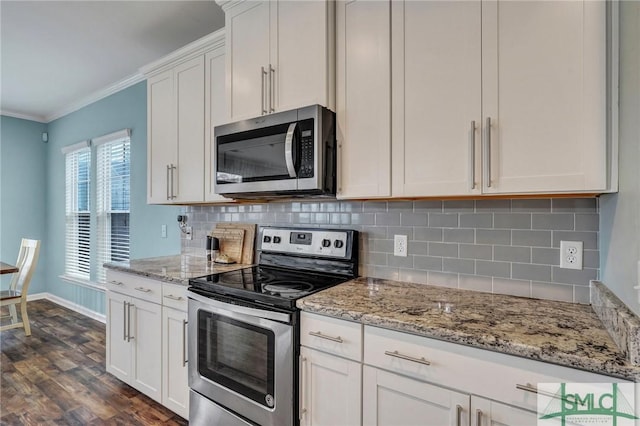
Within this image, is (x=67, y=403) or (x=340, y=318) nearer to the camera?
(x=340, y=318)

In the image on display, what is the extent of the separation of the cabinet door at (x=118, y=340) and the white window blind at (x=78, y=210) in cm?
222

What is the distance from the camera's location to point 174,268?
88.5 inches

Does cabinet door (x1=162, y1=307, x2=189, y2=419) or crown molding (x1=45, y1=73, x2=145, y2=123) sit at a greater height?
crown molding (x1=45, y1=73, x2=145, y2=123)

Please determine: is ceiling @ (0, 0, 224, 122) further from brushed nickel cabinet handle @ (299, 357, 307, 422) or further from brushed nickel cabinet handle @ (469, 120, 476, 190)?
brushed nickel cabinet handle @ (299, 357, 307, 422)

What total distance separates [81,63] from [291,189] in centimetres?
288

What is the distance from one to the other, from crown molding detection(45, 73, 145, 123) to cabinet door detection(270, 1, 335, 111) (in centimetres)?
221

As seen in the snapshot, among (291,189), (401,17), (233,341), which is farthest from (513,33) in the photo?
(233,341)

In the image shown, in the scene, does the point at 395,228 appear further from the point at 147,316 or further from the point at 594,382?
the point at 147,316

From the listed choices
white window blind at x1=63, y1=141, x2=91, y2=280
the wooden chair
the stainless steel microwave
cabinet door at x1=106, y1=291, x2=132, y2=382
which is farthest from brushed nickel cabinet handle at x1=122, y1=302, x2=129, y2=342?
white window blind at x1=63, y1=141, x2=91, y2=280

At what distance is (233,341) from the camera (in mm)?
1654

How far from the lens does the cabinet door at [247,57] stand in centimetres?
189

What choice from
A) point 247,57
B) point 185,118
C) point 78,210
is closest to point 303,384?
point 247,57

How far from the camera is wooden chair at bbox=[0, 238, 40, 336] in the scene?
343 centimetres

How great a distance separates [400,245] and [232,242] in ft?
4.27
